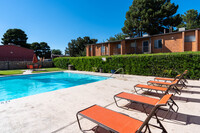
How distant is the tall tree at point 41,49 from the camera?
196 ft

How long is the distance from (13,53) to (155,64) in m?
35.5

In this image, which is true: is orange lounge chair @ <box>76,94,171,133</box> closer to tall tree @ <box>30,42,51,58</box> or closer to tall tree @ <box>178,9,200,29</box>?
tall tree @ <box>178,9,200,29</box>

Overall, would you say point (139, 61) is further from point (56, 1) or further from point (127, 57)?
point (56, 1)

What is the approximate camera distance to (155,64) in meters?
11.4

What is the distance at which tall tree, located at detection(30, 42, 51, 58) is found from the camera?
59766 mm

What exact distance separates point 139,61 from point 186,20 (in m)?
42.3

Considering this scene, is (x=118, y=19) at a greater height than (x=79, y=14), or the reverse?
(x=118, y=19)

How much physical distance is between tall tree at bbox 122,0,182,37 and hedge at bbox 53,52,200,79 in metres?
20.7

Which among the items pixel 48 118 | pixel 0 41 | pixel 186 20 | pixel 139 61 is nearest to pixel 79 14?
pixel 139 61

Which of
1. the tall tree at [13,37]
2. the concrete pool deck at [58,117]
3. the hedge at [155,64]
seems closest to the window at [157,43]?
the hedge at [155,64]

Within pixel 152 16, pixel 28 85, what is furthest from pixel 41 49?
pixel 28 85

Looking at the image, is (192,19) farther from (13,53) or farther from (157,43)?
(13,53)

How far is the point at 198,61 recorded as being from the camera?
9.06 m

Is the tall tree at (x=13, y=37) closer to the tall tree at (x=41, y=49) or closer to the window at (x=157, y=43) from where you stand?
the tall tree at (x=41, y=49)
